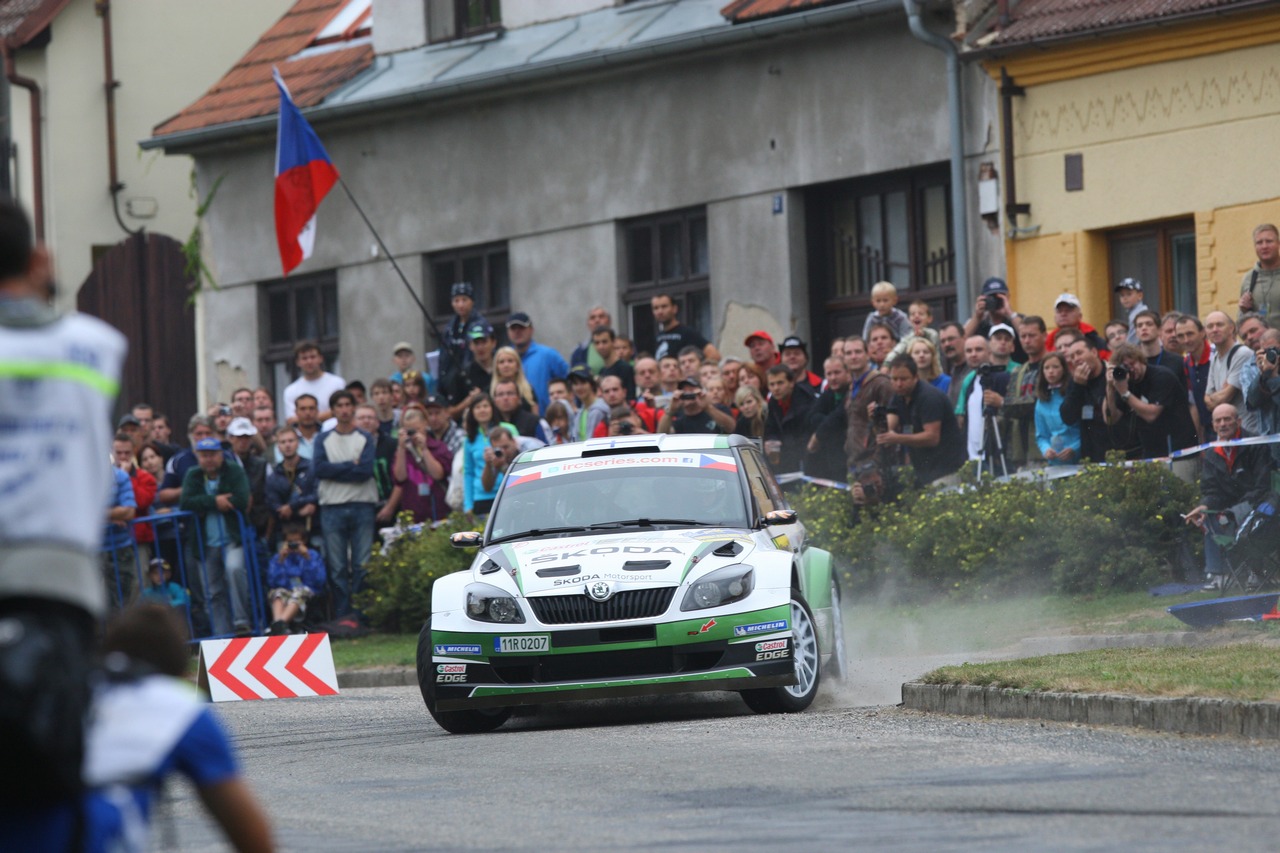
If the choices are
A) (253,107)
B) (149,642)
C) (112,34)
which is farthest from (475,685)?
(112,34)

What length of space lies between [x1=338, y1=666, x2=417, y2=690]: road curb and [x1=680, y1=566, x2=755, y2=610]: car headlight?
6.03 m

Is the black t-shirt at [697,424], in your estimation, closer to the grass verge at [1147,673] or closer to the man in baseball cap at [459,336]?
the man in baseball cap at [459,336]

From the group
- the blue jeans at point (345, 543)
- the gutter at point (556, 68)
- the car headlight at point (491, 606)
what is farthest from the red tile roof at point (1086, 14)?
the car headlight at point (491, 606)

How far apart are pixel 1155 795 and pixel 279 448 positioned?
623 inches

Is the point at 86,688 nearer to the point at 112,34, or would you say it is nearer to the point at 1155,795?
the point at 1155,795

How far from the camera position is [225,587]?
23.3 metres

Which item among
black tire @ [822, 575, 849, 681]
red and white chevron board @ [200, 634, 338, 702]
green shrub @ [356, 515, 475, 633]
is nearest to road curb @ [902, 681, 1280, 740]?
black tire @ [822, 575, 849, 681]

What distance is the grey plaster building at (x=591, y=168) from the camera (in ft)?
83.9

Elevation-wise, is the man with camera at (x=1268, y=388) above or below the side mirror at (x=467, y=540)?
above

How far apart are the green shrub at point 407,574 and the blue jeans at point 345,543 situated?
0.17m

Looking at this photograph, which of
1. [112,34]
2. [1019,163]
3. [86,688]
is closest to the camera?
[86,688]

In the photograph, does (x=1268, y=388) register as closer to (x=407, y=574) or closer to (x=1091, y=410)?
(x=1091, y=410)

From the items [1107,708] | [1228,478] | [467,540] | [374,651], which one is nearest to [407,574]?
[374,651]

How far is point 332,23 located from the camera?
111ft
